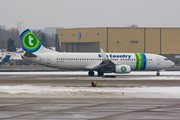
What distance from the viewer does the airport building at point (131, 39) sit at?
3248 inches

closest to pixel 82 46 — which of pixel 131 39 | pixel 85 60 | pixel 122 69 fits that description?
pixel 131 39

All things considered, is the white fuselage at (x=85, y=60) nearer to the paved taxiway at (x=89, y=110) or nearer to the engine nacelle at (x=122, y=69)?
the engine nacelle at (x=122, y=69)

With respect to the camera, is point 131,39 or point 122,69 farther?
point 131,39

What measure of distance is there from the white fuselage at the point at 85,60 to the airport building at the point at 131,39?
127 feet

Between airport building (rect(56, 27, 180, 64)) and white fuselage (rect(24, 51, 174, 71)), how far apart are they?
38665mm

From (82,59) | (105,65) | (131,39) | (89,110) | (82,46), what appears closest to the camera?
(89,110)

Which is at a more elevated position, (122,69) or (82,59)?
(82,59)

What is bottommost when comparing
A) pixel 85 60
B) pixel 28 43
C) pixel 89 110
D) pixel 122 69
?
pixel 89 110

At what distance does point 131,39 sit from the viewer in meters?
82.5

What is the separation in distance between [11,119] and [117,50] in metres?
71.1

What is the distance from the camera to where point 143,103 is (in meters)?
17.0

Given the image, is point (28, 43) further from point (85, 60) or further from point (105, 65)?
point (105, 65)

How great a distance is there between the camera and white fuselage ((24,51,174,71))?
40.5m

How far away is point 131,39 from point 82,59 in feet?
141
